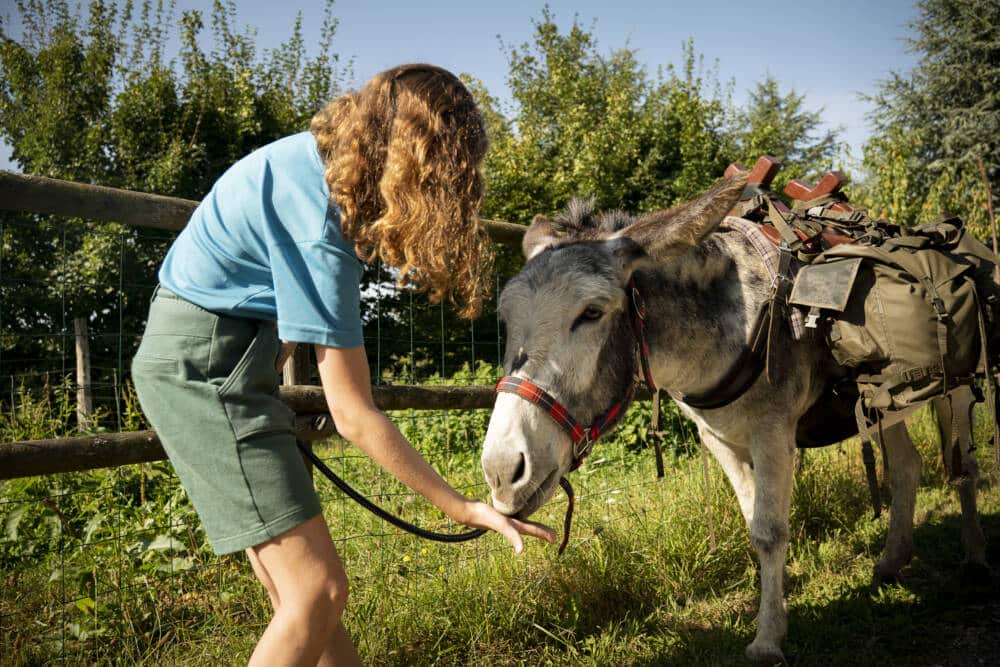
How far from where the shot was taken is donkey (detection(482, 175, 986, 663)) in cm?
200

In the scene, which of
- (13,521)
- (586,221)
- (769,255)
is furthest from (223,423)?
(769,255)

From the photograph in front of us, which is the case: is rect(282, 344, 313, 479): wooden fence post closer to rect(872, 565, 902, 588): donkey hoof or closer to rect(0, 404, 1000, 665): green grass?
rect(0, 404, 1000, 665): green grass

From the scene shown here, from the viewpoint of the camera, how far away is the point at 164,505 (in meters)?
3.63

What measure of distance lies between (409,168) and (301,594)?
1.00 meters

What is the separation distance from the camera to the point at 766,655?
108 inches

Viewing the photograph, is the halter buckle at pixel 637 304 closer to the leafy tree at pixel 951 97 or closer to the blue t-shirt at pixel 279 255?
the blue t-shirt at pixel 279 255

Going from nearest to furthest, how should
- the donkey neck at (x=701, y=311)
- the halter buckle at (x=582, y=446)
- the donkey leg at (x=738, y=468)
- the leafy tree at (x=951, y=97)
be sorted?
the halter buckle at (x=582, y=446)
the donkey neck at (x=701, y=311)
the donkey leg at (x=738, y=468)
the leafy tree at (x=951, y=97)

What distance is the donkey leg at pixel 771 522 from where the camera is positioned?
110 inches

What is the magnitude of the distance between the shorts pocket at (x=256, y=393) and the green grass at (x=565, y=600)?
1396 millimetres

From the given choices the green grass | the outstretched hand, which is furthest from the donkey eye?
the green grass

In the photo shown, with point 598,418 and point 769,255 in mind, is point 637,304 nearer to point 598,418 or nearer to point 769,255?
point 598,418

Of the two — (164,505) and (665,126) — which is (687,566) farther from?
(665,126)

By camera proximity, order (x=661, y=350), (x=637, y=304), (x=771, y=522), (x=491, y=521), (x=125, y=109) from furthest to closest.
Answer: (x=125, y=109) < (x=771, y=522) < (x=661, y=350) < (x=637, y=304) < (x=491, y=521)

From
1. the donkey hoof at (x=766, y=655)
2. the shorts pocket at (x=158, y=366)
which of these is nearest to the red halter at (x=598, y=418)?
the shorts pocket at (x=158, y=366)
